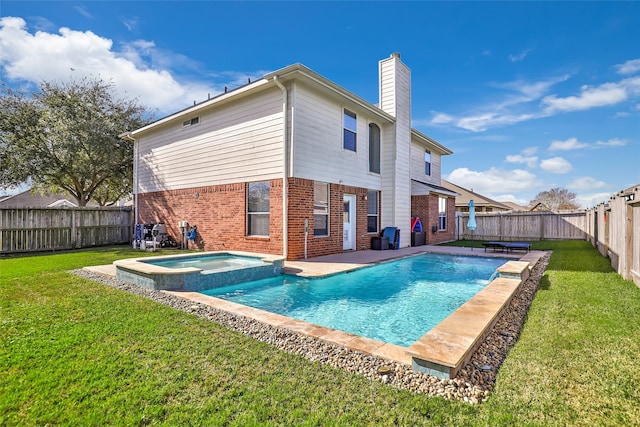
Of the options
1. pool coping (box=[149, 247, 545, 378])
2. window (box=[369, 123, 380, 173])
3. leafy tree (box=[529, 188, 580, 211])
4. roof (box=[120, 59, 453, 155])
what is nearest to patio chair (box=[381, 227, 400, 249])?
window (box=[369, 123, 380, 173])

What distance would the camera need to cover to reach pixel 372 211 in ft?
43.7

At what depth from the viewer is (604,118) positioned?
15.8 metres

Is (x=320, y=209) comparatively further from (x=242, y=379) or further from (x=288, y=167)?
(x=242, y=379)

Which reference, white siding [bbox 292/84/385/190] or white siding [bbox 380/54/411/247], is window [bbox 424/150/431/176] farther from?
white siding [bbox 292/84/385/190]

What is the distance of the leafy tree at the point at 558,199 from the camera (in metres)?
49.4

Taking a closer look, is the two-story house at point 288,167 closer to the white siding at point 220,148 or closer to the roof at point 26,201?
the white siding at point 220,148

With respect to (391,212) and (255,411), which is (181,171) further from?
(255,411)

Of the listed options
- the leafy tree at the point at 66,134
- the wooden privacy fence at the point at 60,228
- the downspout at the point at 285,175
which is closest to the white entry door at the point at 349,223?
the downspout at the point at 285,175

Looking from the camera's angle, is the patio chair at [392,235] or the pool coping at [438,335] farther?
the patio chair at [392,235]

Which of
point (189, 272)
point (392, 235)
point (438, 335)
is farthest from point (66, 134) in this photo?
point (438, 335)

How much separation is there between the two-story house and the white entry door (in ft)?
0.13

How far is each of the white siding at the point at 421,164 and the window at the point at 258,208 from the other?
373 inches

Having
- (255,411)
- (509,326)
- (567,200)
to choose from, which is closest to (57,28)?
(255,411)

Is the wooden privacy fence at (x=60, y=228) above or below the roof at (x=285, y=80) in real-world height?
below
